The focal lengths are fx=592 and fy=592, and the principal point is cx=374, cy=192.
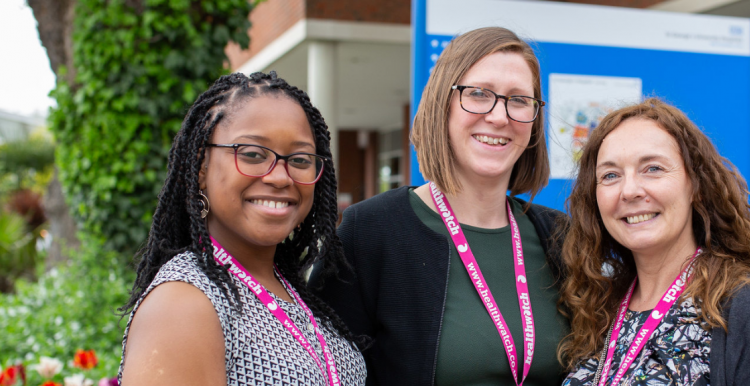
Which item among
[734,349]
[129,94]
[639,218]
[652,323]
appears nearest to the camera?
[734,349]

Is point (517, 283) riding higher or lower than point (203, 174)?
lower

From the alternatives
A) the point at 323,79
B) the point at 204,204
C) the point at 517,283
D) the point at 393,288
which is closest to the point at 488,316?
the point at 517,283

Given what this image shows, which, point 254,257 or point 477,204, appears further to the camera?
point 477,204

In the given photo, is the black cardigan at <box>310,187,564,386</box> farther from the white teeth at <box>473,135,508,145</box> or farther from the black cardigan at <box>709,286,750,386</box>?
the black cardigan at <box>709,286,750,386</box>

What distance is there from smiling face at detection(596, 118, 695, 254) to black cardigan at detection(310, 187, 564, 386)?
1.34ft

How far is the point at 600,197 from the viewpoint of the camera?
217cm

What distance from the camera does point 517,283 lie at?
7.35 ft

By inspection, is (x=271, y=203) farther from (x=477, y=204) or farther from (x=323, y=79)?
(x=323, y=79)

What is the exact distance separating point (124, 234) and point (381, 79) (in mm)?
7782

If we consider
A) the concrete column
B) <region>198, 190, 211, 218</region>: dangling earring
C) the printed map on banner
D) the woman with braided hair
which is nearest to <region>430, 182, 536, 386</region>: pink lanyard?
the woman with braided hair

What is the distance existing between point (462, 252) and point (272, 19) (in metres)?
9.23

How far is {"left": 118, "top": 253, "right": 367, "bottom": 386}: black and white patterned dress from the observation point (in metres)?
1.51

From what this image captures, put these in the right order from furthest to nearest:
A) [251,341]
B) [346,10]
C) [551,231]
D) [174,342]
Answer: [346,10] < [551,231] < [251,341] < [174,342]

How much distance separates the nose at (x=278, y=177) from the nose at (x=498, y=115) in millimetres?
898
